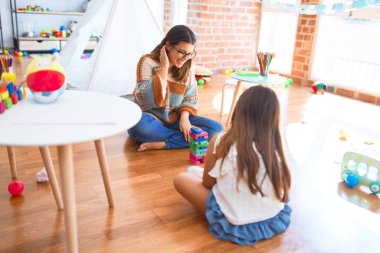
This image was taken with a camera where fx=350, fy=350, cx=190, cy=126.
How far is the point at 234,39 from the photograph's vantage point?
399 cm

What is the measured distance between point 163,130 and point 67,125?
3.21ft

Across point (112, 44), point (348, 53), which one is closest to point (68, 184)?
point (112, 44)

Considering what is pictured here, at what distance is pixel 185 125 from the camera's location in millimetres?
1796

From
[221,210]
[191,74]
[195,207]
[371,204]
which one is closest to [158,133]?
[191,74]

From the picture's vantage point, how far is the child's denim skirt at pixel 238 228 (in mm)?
1113

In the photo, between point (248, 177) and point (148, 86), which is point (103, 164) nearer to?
point (248, 177)

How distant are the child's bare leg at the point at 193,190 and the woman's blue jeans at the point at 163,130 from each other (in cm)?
53

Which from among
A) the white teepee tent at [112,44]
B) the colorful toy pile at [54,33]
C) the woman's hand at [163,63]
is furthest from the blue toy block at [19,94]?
the colorful toy pile at [54,33]

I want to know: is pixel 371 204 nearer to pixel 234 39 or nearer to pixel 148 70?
pixel 148 70

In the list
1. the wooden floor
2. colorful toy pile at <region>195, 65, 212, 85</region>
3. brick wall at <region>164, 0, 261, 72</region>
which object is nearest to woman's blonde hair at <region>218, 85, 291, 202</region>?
the wooden floor

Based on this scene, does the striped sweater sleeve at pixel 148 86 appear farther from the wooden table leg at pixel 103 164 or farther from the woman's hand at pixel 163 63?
the wooden table leg at pixel 103 164

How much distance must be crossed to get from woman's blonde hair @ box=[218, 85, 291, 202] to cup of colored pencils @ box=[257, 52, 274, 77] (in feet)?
3.27

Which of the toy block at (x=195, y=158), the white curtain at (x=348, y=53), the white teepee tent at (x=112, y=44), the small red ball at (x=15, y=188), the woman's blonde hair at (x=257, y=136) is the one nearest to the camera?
the woman's blonde hair at (x=257, y=136)

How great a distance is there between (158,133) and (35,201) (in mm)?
694
